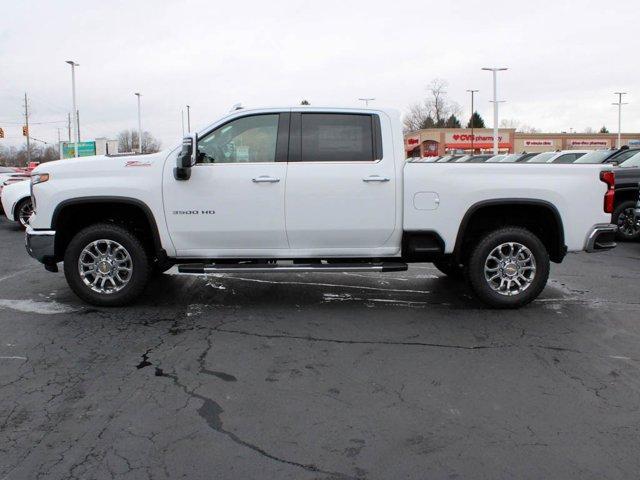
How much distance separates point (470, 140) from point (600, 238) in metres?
69.3

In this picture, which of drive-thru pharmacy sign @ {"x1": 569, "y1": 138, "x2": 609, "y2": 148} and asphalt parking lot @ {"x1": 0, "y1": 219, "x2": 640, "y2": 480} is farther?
drive-thru pharmacy sign @ {"x1": 569, "y1": 138, "x2": 609, "y2": 148}

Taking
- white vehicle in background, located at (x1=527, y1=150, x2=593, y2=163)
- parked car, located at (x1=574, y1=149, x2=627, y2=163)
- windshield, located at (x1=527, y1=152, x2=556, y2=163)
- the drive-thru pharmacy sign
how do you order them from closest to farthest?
parked car, located at (x1=574, y1=149, x2=627, y2=163) → white vehicle in background, located at (x1=527, y1=150, x2=593, y2=163) → windshield, located at (x1=527, y1=152, x2=556, y2=163) → the drive-thru pharmacy sign

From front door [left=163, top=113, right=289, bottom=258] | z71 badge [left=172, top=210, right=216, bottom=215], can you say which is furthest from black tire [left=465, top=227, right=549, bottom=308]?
z71 badge [left=172, top=210, right=216, bottom=215]

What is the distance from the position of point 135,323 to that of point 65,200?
1.44 metres

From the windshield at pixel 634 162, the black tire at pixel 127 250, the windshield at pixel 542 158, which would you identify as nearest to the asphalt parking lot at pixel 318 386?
the black tire at pixel 127 250

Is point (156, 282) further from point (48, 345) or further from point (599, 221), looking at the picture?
point (599, 221)

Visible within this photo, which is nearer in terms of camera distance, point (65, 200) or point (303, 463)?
point (303, 463)

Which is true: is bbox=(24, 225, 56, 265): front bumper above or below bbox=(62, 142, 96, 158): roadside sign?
below

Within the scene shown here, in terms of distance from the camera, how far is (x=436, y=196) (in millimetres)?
6230

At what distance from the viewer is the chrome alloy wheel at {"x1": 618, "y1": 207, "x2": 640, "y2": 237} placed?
11789 millimetres

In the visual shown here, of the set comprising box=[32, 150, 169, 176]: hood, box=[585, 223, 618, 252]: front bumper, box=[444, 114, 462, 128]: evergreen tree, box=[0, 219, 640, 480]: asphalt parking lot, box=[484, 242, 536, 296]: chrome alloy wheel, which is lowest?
box=[0, 219, 640, 480]: asphalt parking lot

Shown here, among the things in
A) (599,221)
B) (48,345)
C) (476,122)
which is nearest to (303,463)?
(48,345)

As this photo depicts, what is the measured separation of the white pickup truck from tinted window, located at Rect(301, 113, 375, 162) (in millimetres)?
11

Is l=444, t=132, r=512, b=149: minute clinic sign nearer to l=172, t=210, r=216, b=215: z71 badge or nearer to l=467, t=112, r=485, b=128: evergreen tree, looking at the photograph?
l=467, t=112, r=485, b=128: evergreen tree
